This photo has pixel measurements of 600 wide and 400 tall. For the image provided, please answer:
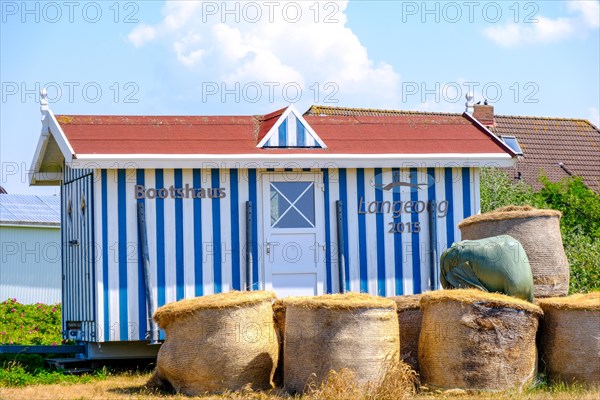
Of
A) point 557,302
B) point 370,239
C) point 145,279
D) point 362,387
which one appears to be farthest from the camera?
point 370,239

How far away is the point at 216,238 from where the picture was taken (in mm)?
12602

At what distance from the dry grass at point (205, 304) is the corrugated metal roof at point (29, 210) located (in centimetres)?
1780

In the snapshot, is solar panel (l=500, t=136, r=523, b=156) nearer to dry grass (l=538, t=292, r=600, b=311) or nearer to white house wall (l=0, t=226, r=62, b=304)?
white house wall (l=0, t=226, r=62, b=304)

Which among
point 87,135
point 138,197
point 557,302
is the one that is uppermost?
point 87,135

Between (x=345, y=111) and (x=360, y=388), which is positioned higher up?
(x=345, y=111)

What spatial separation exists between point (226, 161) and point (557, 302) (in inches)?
182

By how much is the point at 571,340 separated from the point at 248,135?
5.39 m

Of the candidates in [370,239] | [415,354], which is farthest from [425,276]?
[415,354]

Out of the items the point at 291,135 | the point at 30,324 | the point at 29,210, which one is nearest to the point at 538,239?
the point at 291,135

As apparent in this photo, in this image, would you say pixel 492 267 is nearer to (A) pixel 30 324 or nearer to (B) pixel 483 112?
(A) pixel 30 324

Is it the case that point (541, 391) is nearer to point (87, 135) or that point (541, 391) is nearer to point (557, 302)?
point (557, 302)

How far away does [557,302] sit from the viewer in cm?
985

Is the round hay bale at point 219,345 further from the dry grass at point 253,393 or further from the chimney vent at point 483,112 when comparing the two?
the chimney vent at point 483,112

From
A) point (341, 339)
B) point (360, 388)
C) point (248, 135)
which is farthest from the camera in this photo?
point (248, 135)
